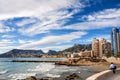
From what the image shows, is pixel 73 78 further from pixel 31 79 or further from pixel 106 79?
pixel 106 79

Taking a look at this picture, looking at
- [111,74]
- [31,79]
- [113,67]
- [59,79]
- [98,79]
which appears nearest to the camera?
[98,79]

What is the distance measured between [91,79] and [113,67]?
6168mm

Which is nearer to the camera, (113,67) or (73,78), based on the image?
(113,67)

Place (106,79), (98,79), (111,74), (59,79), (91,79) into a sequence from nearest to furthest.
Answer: (91,79), (98,79), (106,79), (111,74), (59,79)

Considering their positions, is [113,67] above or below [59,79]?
above

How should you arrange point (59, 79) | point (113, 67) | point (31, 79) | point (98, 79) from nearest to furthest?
point (98, 79) < point (113, 67) < point (31, 79) < point (59, 79)

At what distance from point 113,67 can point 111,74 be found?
1.13 m

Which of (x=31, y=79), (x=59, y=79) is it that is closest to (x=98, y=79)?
(x=31, y=79)

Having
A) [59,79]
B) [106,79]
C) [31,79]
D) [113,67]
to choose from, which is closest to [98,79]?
[106,79]

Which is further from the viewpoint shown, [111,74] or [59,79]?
[59,79]

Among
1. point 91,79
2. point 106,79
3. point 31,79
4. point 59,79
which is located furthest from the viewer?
point 59,79

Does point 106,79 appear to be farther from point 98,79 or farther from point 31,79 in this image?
point 31,79

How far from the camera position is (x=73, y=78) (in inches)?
1380

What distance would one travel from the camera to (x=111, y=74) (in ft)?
52.2
